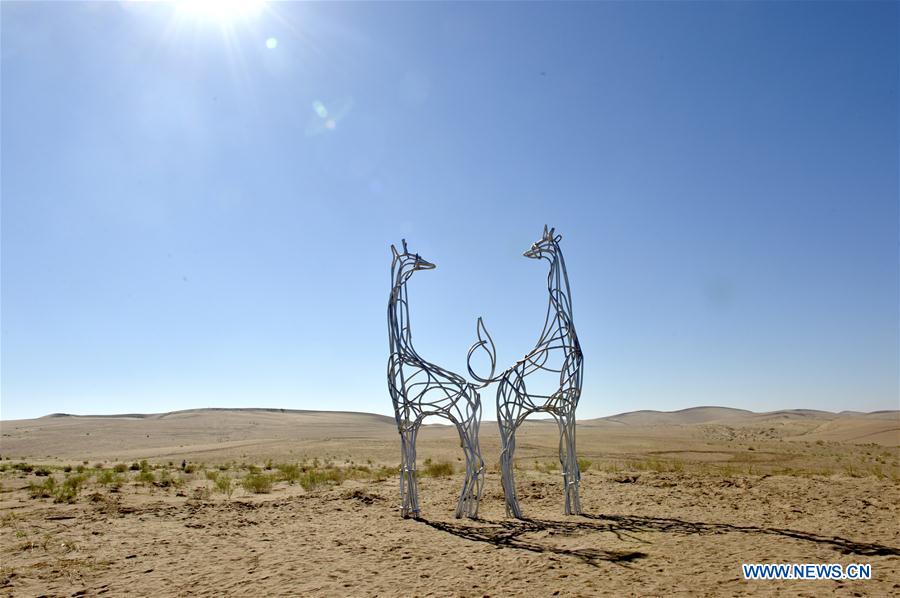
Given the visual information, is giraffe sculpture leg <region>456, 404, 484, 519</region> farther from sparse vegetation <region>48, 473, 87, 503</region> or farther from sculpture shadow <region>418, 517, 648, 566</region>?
sparse vegetation <region>48, 473, 87, 503</region>

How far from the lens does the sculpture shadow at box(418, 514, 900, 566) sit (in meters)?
7.42

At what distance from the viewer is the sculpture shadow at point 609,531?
24.3 feet

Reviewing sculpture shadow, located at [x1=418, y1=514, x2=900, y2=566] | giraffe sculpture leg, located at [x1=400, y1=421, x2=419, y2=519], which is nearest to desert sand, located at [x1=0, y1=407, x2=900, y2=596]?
sculpture shadow, located at [x1=418, y1=514, x2=900, y2=566]

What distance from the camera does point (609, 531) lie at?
8.90m

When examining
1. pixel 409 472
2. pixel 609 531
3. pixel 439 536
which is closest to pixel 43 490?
pixel 409 472

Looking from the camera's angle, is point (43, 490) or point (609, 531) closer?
point (609, 531)

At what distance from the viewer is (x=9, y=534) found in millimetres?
9508

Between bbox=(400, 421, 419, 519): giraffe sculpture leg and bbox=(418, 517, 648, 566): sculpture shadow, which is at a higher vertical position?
bbox=(400, 421, 419, 519): giraffe sculpture leg

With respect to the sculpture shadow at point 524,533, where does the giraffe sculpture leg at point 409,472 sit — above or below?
above

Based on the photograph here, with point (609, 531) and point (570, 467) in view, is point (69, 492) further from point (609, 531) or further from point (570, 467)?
point (609, 531)

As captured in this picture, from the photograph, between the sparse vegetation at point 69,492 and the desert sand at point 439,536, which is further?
the sparse vegetation at point 69,492

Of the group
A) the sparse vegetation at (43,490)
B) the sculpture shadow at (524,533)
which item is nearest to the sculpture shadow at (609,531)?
the sculpture shadow at (524,533)

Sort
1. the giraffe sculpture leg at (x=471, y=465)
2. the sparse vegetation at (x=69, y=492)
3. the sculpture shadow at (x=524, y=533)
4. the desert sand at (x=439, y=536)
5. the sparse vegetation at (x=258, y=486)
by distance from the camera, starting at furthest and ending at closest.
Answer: the sparse vegetation at (x=258, y=486), the sparse vegetation at (x=69, y=492), the giraffe sculpture leg at (x=471, y=465), the sculpture shadow at (x=524, y=533), the desert sand at (x=439, y=536)

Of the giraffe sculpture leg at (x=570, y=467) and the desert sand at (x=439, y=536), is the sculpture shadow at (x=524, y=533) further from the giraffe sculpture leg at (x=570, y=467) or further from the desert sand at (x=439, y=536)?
the giraffe sculpture leg at (x=570, y=467)
